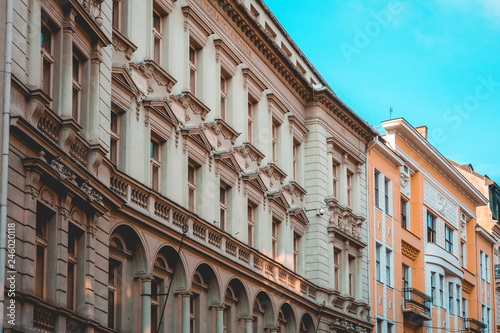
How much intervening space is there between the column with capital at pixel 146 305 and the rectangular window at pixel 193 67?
744 cm

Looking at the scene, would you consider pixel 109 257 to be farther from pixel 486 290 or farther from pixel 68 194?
pixel 486 290

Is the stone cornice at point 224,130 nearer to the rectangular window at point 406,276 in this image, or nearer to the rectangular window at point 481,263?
the rectangular window at point 406,276

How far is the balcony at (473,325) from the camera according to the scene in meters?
60.7

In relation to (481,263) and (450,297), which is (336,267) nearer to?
(450,297)

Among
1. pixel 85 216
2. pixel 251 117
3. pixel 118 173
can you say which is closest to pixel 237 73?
pixel 251 117

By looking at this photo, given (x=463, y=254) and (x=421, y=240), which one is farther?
(x=463, y=254)

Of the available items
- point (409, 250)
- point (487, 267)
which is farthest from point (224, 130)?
point (487, 267)

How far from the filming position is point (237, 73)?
35.3 m

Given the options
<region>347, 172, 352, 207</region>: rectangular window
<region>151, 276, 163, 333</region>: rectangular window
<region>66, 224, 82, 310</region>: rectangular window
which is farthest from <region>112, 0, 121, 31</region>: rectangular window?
<region>347, 172, 352, 207</region>: rectangular window

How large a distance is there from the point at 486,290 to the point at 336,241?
2869 centimetres

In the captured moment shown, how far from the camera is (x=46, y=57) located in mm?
21828

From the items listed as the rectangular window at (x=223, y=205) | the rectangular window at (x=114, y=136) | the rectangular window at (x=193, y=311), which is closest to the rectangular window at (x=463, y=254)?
the rectangular window at (x=223, y=205)

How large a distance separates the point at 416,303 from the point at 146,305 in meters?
26.5

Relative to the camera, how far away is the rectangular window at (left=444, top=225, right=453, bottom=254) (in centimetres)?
5931
